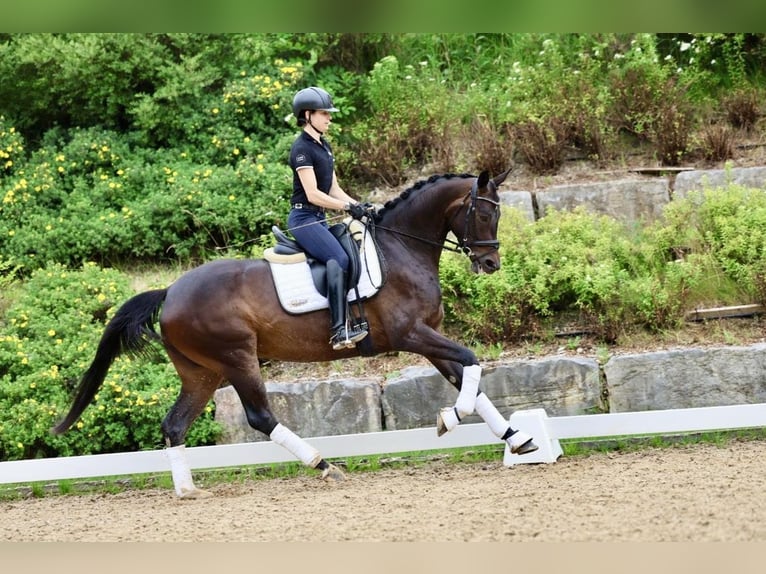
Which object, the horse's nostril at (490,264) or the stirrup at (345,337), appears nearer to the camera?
the stirrup at (345,337)

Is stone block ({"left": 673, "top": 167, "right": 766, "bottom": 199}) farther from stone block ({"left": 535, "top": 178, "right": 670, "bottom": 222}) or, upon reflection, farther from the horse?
the horse

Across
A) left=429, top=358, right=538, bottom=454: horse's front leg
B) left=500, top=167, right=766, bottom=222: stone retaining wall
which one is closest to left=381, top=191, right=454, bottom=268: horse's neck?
left=429, top=358, right=538, bottom=454: horse's front leg

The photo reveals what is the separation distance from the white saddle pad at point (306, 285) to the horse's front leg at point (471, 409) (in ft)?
2.34

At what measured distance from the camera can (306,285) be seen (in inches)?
257

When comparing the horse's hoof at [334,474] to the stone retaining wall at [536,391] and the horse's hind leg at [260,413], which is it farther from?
the stone retaining wall at [536,391]

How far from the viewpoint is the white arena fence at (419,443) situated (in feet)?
22.4

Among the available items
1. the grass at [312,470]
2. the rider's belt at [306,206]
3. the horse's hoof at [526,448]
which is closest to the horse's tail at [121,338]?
the grass at [312,470]

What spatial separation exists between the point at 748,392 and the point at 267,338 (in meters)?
3.92

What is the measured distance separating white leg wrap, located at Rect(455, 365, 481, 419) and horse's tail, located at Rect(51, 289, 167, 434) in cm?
231

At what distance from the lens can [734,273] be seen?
8.06 m

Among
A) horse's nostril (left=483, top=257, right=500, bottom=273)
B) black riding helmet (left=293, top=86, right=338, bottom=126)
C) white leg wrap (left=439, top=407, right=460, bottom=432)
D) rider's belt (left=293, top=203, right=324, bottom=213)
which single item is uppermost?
black riding helmet (left=293, top=86, right=338, bottom=126)

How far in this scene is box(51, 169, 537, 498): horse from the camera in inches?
255

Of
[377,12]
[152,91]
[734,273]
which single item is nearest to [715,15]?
[377,12]

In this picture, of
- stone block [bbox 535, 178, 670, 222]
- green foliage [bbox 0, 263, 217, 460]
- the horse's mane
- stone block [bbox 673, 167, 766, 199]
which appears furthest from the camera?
stone block [bbox 535, 178, 670, 222]
